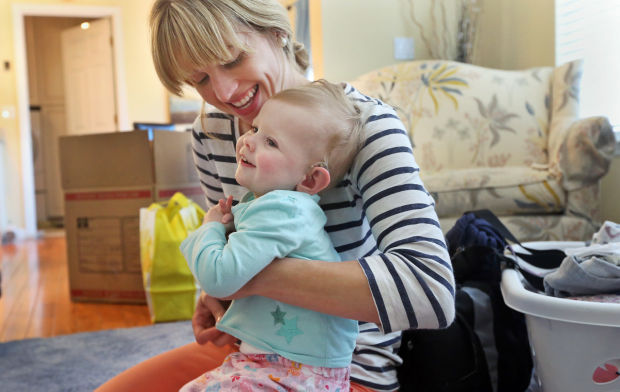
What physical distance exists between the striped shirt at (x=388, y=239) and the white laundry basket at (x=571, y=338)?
20 cm

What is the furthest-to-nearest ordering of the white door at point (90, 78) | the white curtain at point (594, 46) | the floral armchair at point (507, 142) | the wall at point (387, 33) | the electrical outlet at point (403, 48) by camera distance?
1. the white door at point (90, 78)
2. the electrical outlet at point (403, 48)
3. the wall at point (387, 33)
4. the floral armchair at point (507, 142)
5. the white curtain at point (594, 46)

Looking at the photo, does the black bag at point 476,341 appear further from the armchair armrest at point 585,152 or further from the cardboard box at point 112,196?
the cardboard box at point 112,196

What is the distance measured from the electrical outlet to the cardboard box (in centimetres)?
143

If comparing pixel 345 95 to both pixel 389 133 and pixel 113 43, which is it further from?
pixel 113 43

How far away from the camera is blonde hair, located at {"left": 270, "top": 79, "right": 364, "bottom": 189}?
71cm

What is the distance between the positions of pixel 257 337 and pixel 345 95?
36cm

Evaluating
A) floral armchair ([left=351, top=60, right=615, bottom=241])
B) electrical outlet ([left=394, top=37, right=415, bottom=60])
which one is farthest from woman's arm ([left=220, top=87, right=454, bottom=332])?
electrical outlet ([left=394, top=37, right=415, bottom=60])

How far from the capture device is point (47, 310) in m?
2.58

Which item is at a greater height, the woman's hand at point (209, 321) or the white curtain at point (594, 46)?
the white curtain at point (594, 46)

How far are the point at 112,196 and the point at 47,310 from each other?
2.10 ft

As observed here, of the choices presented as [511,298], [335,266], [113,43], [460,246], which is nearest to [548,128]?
[460,246]

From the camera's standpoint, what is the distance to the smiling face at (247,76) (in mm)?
838

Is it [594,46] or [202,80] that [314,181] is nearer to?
[202,80]

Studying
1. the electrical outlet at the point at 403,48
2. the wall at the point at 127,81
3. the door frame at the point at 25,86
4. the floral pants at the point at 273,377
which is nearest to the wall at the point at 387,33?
Answer: the electrical outlet at the point at 403,48
